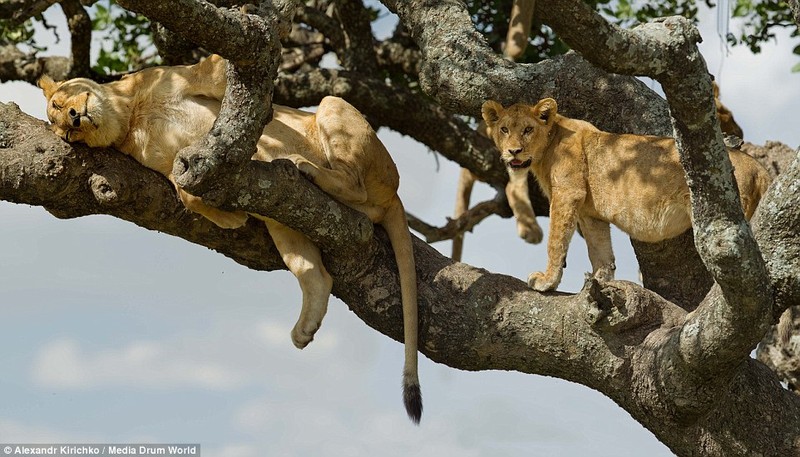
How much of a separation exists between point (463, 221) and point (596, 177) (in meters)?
2.25

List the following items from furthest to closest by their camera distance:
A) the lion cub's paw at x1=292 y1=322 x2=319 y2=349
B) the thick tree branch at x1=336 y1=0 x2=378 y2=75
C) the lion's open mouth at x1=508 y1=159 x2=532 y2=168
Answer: the thick tree branch at x1=336 y1=0 x2=378 y2=75 < the lion's open mouth at x1=508 y1=159 x2=532 y2=168 < the lion cub's paw at x1=292 y1=322 x2=319 y2=349

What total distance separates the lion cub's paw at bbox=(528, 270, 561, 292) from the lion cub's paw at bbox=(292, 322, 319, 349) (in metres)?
1.13

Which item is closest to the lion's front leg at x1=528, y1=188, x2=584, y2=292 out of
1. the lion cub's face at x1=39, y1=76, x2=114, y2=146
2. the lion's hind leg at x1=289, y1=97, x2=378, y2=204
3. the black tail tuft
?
the black tail tuft

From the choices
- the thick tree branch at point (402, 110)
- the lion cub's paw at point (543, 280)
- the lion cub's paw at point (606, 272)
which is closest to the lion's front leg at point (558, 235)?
the lion cub's paw at point (543, 280)

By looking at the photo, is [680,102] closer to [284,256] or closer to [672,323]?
[672,323]

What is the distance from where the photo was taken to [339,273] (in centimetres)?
543

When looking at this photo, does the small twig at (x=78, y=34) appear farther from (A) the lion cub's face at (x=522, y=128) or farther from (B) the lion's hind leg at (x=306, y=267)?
(A) the lion cub's face at (x=522, y=128)

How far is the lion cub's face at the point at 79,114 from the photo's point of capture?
5086 mm

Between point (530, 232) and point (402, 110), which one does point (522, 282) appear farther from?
point (402, 110)

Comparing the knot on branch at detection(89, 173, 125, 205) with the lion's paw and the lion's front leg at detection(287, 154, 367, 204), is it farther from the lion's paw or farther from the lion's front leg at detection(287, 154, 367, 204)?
the lion's front leg at detection(287, 154, 367, 204)

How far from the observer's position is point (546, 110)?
5.96 metres

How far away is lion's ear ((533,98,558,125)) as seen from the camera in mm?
5914

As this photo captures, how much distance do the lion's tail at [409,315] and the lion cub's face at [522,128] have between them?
85cm


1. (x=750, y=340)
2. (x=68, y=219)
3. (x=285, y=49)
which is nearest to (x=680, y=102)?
(x=750, y=340)
